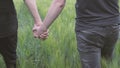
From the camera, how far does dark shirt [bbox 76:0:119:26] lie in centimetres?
181

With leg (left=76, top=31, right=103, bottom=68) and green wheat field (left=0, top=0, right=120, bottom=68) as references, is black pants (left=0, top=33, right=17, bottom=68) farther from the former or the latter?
leg (left=76, top=31, right=103, bottom=68)

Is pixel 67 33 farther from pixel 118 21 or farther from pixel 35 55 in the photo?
pixel 118 21

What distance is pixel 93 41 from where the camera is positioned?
72.3 inches

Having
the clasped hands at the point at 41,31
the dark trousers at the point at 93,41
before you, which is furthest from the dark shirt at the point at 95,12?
the clasped hands at the point at 41,31

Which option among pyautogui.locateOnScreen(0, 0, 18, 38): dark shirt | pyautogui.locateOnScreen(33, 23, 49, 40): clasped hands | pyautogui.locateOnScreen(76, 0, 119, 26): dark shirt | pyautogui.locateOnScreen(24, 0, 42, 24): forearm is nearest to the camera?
pyautogui.locateOnScreen(76, 0, 119, 26): dark shirt

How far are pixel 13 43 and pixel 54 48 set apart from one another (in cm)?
26

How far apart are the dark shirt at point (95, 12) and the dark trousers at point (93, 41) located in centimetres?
3

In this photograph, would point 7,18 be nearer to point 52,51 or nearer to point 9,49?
point 9,49

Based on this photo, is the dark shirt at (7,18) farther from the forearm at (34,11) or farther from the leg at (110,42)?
the leg at (110,42)

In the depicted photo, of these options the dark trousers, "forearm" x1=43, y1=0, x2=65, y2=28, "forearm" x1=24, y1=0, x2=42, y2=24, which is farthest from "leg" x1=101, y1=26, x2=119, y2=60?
"forearm" x1=24, y1=0, x2=42, y2=24

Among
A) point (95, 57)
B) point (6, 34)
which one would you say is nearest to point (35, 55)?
point (6, 34)

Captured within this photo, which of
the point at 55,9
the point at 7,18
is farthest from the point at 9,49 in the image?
the point at 55,9

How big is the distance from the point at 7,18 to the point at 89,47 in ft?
1.85

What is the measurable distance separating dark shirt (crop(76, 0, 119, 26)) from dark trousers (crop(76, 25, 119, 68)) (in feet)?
0.10
